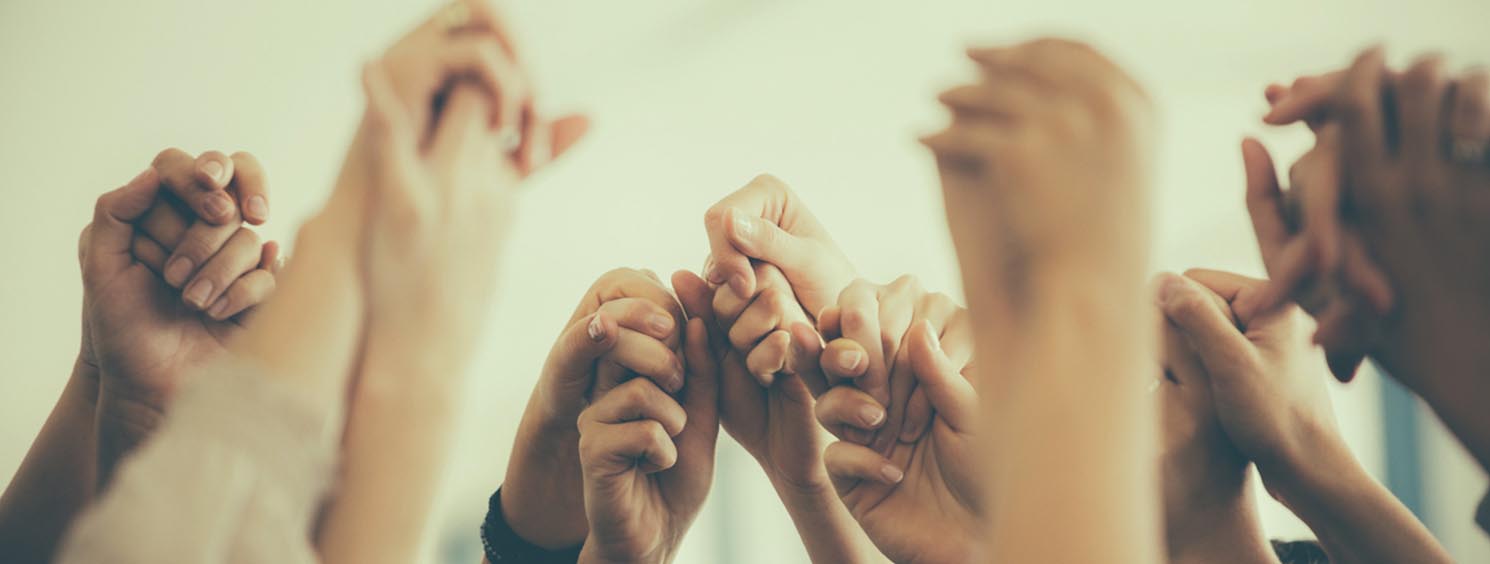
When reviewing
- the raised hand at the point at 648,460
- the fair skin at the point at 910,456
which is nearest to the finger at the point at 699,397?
the raised hand at the point at 648,460

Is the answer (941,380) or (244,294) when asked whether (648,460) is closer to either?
(941,380)

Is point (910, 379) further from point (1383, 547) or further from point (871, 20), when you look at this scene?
point (871, 20)

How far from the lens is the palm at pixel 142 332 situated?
2.74ft

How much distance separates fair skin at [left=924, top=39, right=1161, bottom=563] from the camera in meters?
0.52

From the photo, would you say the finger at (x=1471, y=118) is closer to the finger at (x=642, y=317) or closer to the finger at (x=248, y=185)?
the finger at (x=642, y=317)

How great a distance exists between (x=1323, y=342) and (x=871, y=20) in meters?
1.76

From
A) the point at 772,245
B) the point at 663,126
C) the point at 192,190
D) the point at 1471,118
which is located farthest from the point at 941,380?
the point at 663,126

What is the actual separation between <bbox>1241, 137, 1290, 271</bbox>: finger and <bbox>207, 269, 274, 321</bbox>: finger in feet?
2.33

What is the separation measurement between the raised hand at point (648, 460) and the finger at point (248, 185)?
300 millimetres

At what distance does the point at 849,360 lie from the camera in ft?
2.48

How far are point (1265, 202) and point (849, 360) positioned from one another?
0.94 ft

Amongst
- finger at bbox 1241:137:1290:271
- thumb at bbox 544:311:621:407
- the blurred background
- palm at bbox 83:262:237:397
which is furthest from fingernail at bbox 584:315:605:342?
the blurred background

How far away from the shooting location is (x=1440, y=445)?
2.64 meters

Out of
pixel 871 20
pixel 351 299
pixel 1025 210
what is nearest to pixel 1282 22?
pixel 871 20
